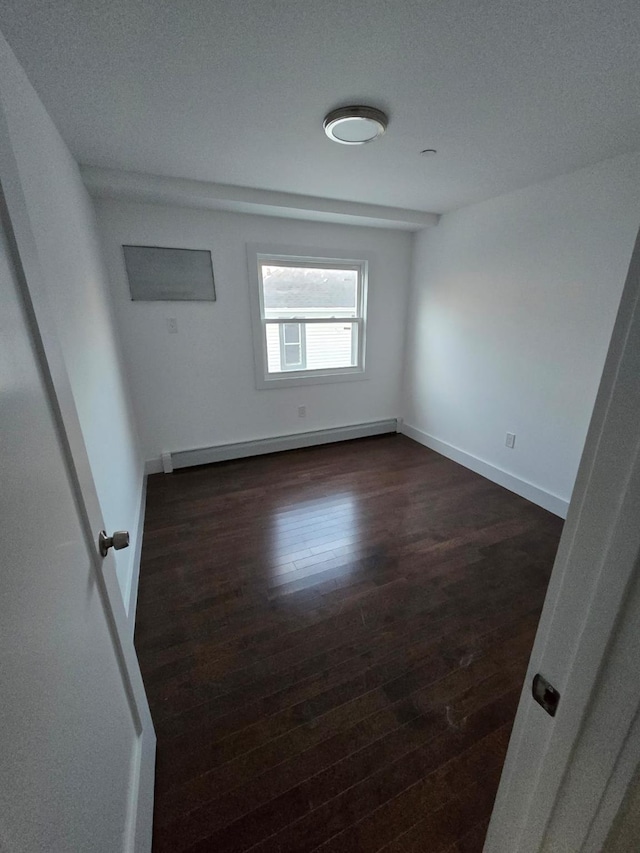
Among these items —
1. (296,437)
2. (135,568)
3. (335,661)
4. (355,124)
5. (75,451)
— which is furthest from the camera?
(296,437)

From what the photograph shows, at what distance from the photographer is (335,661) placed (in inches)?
56.5

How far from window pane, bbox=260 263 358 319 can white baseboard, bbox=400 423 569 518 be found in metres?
1.60

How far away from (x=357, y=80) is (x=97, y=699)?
212 centimetres

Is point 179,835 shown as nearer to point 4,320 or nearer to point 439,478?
point 4,320

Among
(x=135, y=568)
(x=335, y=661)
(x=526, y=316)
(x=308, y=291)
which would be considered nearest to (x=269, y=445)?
(x=308, y=291)

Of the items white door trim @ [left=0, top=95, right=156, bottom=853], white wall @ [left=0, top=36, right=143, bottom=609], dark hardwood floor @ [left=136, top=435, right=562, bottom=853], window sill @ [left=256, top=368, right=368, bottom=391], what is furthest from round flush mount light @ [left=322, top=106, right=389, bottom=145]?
dark hardwood floor @ [left=136, top=435, right=562, bottom=853]

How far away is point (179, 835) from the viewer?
3.14ft

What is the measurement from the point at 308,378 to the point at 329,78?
2360 millimetres

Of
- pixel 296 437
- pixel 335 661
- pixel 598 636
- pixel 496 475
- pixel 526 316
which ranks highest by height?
pixel 526 316

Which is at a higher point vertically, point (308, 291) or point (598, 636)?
point (308, 291)

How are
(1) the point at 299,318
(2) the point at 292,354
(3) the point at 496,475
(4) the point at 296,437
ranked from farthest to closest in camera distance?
(4) the point at 296,437, (2) the point at 292,354, (1) the point at 299,318, (3) the point at 496,475

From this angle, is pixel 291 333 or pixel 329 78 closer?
pixel 329 78

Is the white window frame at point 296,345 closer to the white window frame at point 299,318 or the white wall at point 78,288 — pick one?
the white window frame at point 299,318

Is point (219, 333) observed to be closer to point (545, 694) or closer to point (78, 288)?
point (78, 288)
